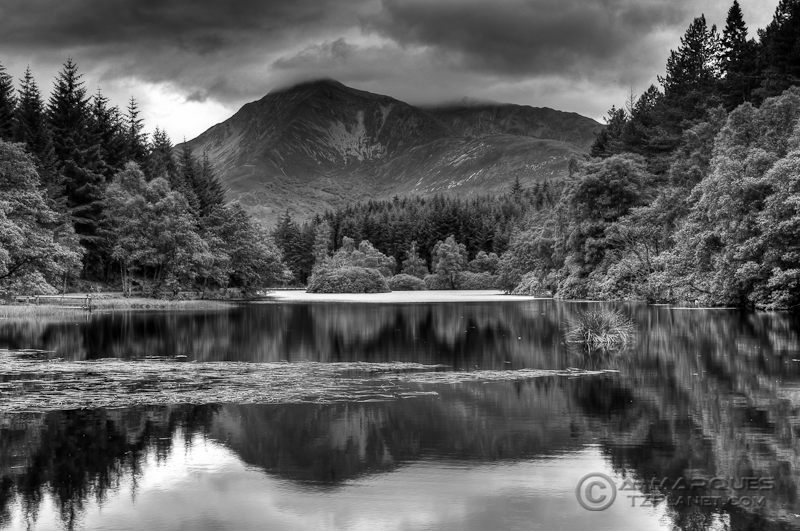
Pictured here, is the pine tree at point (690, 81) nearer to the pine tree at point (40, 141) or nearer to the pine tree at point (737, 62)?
the pine tree at point (737, 62)

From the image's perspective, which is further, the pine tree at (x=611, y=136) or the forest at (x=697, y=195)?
the pine tree at (x=611, y=136)

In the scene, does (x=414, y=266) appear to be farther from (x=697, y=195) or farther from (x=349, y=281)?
(x=697, y=195)

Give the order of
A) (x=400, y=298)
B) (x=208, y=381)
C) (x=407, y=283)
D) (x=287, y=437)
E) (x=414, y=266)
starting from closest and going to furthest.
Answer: (x=287, y=437)
(x=208, y=381)
(x=400, y=298)
(x=407, y=283)
(x=414, y=266)

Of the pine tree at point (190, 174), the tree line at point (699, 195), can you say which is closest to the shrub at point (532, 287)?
the tree line at point (699, 195)

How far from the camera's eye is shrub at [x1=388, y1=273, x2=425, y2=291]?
169500 mm

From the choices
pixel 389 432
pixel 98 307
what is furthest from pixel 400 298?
pixel 389 432

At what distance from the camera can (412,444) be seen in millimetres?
13781

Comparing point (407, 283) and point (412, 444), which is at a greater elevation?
point (407, 283)

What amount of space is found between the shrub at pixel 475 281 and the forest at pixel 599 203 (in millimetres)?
36048

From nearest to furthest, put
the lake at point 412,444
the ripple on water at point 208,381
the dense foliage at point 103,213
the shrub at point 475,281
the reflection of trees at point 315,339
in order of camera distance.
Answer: the lake at point 412,444 → the ripple on water at point 208,381 → the reflection of trees at point 315,339 → the dense foliage at point 103,213 → the shrub at point 475,281

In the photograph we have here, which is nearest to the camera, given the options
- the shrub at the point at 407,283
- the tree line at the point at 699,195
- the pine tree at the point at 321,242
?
the tree line at the point at 699,195

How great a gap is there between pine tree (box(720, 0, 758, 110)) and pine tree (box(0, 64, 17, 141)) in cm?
8711

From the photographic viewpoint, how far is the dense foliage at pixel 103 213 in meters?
63.4

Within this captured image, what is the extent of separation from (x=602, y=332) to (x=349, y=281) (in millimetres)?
115699
